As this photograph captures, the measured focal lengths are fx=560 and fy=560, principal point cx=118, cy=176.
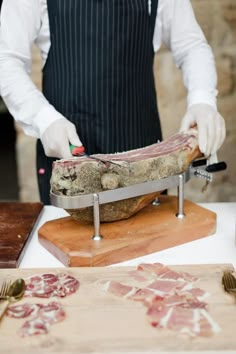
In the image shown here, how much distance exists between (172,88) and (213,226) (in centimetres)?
138

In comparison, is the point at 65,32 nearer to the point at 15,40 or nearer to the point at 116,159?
the point at 15,40

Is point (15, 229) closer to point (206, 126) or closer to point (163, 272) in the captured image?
point (163, 272)

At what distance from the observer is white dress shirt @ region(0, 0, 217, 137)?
5.33 ft

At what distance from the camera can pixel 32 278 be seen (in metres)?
1.11

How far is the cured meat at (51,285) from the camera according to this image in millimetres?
1055

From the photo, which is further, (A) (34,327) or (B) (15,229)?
(B) (15,229)

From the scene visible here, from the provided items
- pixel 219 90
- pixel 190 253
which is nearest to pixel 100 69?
pixel 190 253

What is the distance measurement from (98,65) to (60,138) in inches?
14.7

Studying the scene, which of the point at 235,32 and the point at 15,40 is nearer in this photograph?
the point at 15,40

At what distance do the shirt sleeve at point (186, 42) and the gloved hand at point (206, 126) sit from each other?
134mm

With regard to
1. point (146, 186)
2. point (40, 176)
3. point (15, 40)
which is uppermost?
point (15, 40)

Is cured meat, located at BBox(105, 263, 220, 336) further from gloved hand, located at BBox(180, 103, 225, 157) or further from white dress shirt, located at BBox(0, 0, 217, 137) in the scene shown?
white dress shirt, located at BBox(0, 0, 217, 137)

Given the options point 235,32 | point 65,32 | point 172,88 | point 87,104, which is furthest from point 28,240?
point 235,32

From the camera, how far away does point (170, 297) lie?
40.5 inches
